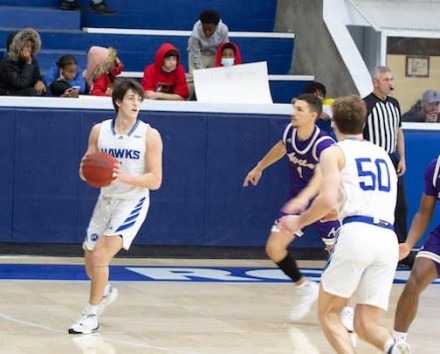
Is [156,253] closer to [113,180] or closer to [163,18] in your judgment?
[163,18]

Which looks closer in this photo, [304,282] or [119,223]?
[119,223]

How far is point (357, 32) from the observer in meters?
17.8

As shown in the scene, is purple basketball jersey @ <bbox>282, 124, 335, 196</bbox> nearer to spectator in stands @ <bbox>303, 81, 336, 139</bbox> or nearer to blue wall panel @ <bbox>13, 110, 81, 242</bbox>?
spectator in stands @ <bbox>303, 81, 336, 139</bbox>

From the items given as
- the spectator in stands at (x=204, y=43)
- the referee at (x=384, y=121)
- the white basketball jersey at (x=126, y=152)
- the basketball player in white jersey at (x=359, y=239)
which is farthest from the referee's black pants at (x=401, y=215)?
the basketball player in white jersey at (x=359, y=239)

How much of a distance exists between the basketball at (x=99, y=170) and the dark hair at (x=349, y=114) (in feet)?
7.73

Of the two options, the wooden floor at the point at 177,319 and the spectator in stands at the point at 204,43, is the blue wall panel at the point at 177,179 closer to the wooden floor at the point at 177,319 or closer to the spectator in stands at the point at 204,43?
the wooden floor at the point at 177,319

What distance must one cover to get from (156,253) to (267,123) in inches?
79.0

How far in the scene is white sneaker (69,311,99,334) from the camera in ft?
34.9

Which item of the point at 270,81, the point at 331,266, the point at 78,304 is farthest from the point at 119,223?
the point at 270,81

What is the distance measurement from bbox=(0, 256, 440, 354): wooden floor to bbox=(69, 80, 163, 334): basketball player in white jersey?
1.38 feet

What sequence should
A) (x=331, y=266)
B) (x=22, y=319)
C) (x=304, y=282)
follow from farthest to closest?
(x=304, y=282), (x=22, y=319), (x=331, y=266)

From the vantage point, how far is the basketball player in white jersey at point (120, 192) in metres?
10.7

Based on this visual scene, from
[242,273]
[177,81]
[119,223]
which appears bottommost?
[242,273]

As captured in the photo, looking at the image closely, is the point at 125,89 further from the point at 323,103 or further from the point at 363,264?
the point at 323,103
